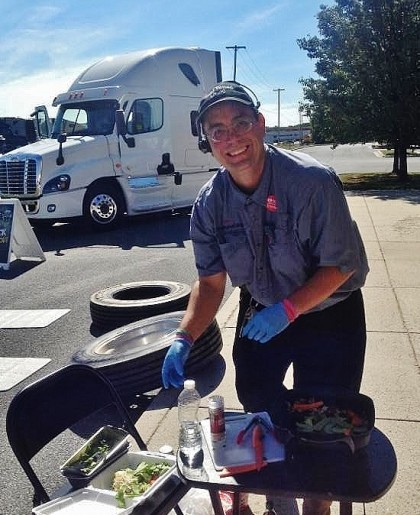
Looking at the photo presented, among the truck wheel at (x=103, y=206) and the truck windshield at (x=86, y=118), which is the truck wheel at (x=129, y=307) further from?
the truck windshield at (x=86, y=118)

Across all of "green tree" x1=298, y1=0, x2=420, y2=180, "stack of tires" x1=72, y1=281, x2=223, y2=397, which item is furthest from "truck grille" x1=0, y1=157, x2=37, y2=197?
"green tree" x1=298, y1=0, x2=420, y2=180

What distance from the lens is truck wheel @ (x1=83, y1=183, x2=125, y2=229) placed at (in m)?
11.6

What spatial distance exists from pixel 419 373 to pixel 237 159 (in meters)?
2.61

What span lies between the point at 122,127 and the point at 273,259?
33.2 feet

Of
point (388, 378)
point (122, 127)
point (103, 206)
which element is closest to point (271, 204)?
point (388, 378)

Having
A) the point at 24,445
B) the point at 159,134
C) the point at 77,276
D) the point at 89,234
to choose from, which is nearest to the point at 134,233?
the point at 89,234

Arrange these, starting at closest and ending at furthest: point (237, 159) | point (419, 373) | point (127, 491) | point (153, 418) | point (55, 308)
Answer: point (127, 491), point (237, 159), point (153, 418), point (419, 373), point (55, 308)

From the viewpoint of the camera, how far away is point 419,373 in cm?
401

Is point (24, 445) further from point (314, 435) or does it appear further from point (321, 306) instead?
point (321, 306)

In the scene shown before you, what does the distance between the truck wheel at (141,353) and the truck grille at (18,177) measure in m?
7.19

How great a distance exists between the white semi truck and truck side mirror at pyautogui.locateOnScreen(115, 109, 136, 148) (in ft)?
0.07

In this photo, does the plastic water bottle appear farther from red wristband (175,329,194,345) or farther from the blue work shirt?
the blue work shirt

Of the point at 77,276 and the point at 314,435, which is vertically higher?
the point at 314,435

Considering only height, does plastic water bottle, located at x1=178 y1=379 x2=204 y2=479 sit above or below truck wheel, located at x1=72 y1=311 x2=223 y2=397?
above
